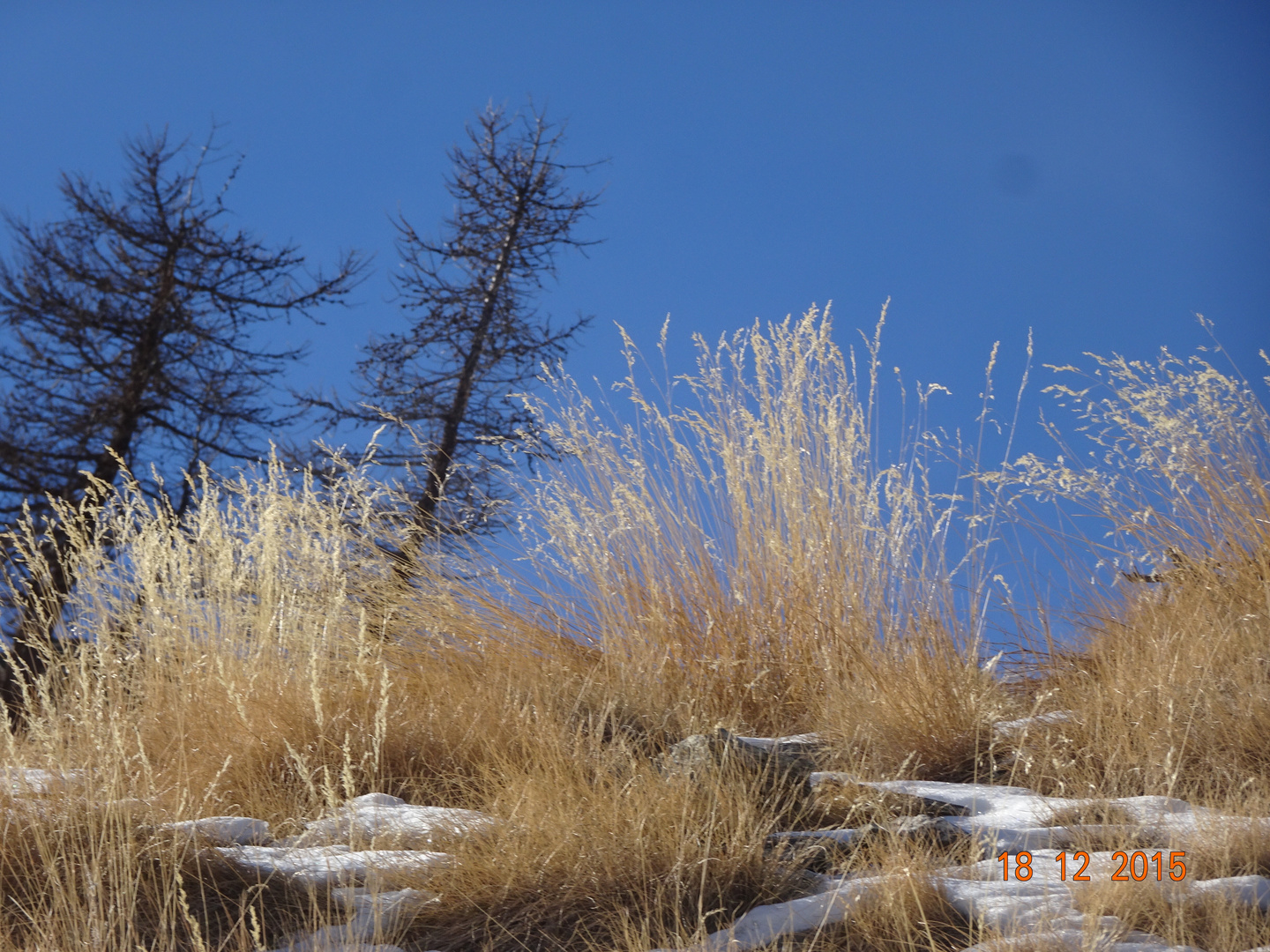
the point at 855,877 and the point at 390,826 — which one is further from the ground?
the point at 390,826

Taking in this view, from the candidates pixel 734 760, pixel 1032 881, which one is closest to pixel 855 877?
pixel 1032 881

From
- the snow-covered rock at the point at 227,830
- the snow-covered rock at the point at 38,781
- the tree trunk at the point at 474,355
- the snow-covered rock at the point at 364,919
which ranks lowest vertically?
the snow-covered rock at the point at 364,919

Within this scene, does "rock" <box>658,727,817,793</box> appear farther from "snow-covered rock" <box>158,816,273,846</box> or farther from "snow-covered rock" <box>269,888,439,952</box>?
"snow-covered rock" <box>158,816,273,846</box>

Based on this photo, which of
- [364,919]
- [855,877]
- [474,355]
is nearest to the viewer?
[364,919]

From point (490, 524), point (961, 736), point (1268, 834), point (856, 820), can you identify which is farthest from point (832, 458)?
point (490, 524)

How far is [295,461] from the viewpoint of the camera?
9930 millimetres

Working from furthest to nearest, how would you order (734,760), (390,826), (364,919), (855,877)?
(734,760), (390,826), (855,877), (364,919)

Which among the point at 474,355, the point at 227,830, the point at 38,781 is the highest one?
the point at 474,355
